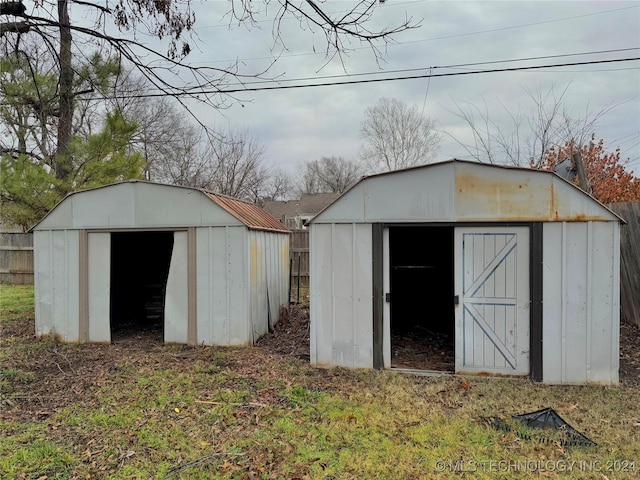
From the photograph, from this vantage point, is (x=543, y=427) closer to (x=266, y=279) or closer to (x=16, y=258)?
(x=266, y=279)

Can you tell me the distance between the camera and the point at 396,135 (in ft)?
76.0

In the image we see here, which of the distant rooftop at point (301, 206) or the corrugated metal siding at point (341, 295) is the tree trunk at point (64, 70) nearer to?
the corrugated metal siding at point (341, 295)

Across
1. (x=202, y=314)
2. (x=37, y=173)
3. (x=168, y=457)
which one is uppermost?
(x=37, y=173)

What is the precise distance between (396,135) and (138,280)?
1740 cm

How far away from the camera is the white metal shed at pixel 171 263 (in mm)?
6227

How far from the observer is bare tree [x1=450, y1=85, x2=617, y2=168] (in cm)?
1083

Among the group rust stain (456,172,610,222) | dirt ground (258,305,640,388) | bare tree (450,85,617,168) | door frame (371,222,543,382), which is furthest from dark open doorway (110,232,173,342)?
bare tree (450,85,617,168)

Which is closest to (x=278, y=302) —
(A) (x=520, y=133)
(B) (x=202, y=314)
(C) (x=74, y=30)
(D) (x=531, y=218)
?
(B) (x=202, y=314)

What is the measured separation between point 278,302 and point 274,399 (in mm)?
3682

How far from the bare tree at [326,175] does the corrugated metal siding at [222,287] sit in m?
29.9

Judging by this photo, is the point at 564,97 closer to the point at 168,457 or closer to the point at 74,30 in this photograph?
the point at 74,30

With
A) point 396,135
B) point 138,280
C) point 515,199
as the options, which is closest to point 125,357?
point 138,280

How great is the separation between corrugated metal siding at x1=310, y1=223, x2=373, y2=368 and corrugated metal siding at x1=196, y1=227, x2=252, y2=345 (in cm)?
133

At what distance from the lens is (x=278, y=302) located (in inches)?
314
